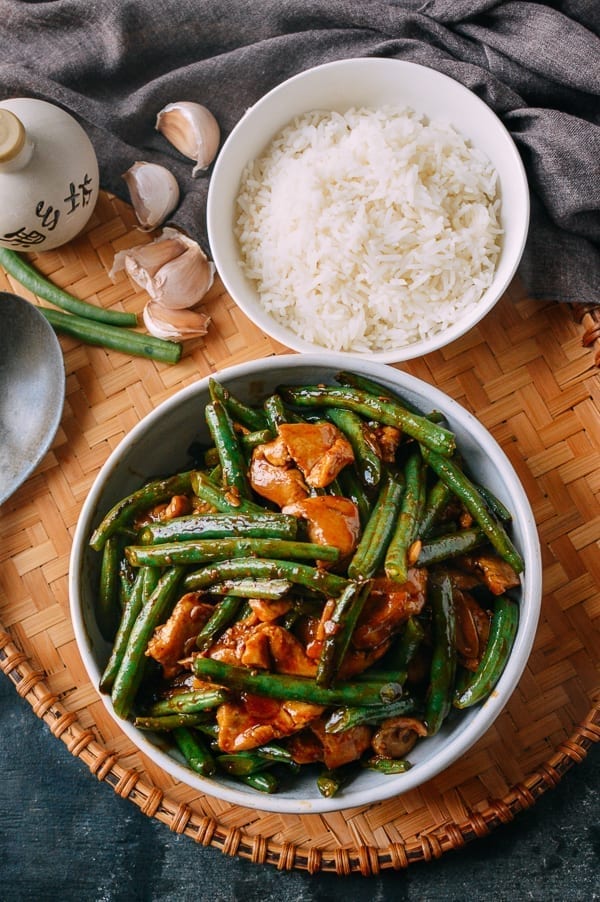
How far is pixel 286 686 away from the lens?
211cm

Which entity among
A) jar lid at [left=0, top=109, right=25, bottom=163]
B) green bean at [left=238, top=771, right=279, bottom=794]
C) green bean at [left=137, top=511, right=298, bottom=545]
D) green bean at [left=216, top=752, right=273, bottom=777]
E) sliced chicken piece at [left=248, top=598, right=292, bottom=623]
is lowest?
green bean at [left=238, top=771, right=279, bottom=794]

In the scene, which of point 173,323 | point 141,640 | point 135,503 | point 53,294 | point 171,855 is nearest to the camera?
point 141,640

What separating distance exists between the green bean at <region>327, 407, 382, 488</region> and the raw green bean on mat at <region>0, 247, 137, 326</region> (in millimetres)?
972

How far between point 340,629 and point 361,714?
0.25 m

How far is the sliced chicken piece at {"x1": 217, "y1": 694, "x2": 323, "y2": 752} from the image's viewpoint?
2.12m

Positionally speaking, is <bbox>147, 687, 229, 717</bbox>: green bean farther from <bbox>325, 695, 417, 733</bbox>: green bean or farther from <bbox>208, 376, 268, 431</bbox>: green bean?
<bbox>208, 376, 268, 431</bbox>: green bean

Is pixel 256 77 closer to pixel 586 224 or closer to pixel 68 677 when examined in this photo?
pixel 586 224

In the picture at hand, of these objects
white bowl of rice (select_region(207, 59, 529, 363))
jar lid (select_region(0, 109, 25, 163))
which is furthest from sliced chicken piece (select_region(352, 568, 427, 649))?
jar lid (select_region(0, 109, 25, 163))

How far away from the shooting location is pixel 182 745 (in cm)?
230

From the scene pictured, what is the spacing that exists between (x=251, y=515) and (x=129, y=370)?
0.98 meters

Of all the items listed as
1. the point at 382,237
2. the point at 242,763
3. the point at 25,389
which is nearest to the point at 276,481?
the point at 242,763

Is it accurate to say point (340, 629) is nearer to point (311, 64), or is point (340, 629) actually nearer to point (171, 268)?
point (171, 268)

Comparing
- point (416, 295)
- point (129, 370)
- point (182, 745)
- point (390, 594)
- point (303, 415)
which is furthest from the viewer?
point (129, 370)

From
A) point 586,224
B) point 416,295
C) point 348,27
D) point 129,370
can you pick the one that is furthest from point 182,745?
point 348,27
